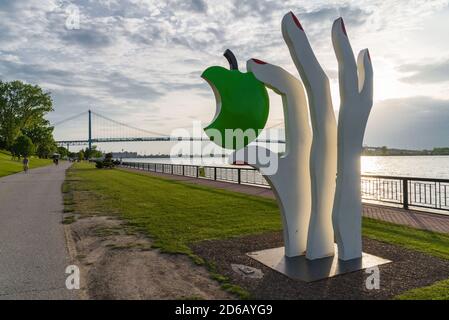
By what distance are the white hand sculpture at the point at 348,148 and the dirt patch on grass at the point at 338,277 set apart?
1.88ft

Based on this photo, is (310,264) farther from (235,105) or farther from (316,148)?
(235,105)

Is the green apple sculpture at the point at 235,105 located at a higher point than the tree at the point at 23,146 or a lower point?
lower

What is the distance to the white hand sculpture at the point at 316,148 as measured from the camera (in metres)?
5.07

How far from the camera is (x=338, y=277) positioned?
438cm

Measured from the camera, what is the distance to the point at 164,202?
35.7 feet

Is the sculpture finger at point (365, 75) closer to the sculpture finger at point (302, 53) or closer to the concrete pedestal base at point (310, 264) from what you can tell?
the sculpture finger at point (302, 53)

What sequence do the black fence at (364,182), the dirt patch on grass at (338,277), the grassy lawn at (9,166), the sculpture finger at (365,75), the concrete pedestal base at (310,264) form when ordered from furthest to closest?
1. the grassy lawn at (9,166)
2. the black fence at (364,182)
3. the sculpture finger at (365,75)
4. the concrete pedestal base at (310,264)
5. the dirt patch on grass at (338,277)

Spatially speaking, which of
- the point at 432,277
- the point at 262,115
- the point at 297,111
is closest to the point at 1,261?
the point at 262,115

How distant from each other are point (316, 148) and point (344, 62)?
1312 mm

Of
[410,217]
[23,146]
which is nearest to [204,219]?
[410,217]

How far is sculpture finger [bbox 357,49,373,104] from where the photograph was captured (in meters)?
5.40

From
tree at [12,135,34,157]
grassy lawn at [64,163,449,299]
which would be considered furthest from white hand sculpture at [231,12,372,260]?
tree at [12,135,34,157]

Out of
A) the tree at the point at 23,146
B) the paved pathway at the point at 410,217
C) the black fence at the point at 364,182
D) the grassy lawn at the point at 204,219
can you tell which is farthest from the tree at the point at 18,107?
the paved pathway at the point at 410,217

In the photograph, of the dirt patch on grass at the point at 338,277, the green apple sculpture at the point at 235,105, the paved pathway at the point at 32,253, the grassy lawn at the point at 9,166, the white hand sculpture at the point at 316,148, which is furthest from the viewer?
the grassy lawn at the point at 9,166
